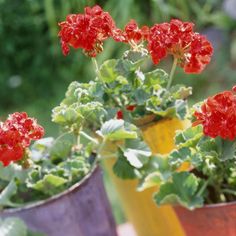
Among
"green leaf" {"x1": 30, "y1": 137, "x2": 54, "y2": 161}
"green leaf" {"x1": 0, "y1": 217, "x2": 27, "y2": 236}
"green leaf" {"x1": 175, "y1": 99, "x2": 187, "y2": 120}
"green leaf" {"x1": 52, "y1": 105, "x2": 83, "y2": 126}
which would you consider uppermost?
"green leaf" {"x1": 30, "y1": 137, "x2": 54, "y2": 161}

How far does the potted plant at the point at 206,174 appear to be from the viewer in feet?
3.43

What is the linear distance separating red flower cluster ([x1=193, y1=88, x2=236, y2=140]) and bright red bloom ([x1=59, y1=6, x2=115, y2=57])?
0.20m

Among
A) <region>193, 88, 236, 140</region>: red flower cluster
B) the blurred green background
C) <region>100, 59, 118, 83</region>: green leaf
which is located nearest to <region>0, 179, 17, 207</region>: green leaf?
<region>100, 59, 118, 83</region>: green leaf

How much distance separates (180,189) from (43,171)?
27 cm

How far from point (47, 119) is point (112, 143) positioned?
1633 millimetres

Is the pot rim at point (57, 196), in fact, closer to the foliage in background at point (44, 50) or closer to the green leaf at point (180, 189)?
the green leaf at point (180, 189)

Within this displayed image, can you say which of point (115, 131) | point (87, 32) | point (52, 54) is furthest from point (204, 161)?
point (52, 54)

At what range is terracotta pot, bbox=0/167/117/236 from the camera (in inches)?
47.2

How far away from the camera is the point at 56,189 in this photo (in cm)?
125

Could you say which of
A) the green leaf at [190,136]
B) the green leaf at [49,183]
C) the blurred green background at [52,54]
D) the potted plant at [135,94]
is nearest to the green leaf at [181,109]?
the potted plant at [135,94]

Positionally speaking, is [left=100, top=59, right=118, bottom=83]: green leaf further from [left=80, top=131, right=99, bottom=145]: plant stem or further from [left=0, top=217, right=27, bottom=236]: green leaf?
[left=0, top=217, right=27, bottom=236]: green leaf

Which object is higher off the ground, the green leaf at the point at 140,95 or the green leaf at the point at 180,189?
the green leaf at the point at 140,95

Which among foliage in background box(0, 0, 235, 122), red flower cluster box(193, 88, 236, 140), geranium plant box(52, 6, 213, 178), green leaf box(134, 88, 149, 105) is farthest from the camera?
foliage in background box(0, 0, 235, 122)

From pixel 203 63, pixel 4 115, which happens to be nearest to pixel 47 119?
pixel 4 115
